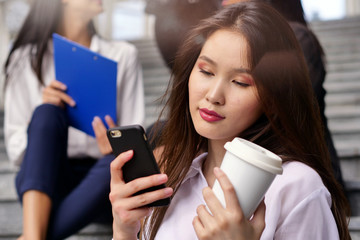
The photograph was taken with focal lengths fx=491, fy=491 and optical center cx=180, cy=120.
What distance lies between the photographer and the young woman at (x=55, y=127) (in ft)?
2.51

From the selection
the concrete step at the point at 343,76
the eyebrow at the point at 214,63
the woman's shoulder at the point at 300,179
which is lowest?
the concrete step at the point at 343,76

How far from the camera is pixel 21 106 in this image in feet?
3.08

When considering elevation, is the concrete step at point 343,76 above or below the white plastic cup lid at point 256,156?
below

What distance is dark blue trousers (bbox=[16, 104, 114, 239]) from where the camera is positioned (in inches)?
30.2

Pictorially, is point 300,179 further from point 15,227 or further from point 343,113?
point 343,113

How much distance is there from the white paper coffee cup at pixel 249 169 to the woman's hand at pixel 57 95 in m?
0.50

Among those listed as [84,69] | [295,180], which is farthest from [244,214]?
[84,69]

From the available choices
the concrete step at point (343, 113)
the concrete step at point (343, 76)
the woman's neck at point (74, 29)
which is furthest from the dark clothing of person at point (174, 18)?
the concrete step at point (343, 76)

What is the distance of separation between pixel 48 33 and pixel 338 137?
0.72m

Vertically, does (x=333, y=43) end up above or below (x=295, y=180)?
below

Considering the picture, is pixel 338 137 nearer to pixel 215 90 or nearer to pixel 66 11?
pixel 66 11

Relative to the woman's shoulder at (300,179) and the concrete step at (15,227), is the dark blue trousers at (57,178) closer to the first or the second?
the concrete step at (15,227)

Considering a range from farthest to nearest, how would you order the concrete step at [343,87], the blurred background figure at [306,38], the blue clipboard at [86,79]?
the concrete step at [343,87], the blue clipboard at [86,79], the blurred background figure at [306,38]

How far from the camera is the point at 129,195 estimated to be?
→ 0.40 m
